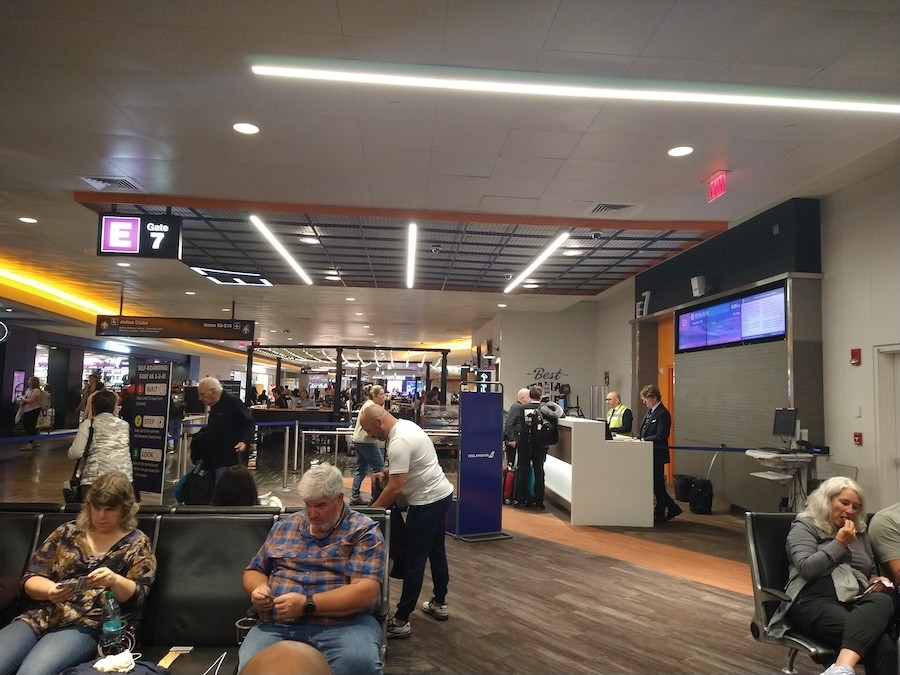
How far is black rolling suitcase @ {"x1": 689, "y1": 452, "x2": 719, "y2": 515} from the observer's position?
7.96 m

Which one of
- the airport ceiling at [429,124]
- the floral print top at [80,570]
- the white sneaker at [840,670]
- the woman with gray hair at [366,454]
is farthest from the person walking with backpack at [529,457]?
the floral print top at [80,570]

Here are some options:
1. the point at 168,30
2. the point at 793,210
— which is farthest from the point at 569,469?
the point at 168,30

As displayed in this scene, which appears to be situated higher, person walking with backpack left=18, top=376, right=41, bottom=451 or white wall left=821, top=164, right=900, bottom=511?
white wall left=821, top=164, right=900, bottom=511

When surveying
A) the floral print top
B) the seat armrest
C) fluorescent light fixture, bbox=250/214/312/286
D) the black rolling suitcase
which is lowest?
the black rolling suitcase

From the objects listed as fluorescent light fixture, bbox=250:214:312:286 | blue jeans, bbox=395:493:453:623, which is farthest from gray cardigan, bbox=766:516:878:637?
fluorescent light fixture, bbox=250:214:312:286

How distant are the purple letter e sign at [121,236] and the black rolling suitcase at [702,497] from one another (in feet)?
24.5

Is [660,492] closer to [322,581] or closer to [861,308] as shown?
[861,308]

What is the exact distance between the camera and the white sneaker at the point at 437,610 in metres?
4.11

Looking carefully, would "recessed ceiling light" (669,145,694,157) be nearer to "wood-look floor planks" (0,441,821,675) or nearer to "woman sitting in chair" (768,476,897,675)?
"woman sitting in chair" (768,476,897,675)

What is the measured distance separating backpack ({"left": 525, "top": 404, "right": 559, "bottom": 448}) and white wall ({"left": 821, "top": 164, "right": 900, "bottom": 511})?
122 inches

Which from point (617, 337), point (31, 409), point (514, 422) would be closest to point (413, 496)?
point (514, 422)

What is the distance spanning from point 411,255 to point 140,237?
4185 mm

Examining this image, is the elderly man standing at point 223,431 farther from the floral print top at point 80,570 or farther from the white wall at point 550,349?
the white wall at point 550,349

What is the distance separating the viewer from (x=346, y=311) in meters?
15.8
